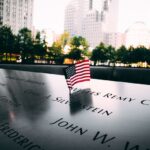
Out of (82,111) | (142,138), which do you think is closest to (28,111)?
(82,111)

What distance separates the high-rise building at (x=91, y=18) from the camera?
149 m

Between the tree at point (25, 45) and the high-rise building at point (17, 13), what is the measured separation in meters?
57.9

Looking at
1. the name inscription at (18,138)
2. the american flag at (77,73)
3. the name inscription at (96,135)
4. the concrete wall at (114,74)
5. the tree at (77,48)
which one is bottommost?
the concrete wall at (114,74)

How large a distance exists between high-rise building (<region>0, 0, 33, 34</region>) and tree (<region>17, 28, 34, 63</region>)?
2279 inches

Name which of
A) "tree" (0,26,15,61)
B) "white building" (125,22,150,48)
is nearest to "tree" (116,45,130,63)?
"tree" (0,26,15,61)

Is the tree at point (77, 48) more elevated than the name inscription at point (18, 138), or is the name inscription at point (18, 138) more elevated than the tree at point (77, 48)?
the tree at point (77, 48)

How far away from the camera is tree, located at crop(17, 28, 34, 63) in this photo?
50.5 meters

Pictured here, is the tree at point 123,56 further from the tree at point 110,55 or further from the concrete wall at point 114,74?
the concrete wall at point 114,74

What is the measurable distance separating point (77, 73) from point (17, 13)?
4415 inches

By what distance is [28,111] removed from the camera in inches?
205

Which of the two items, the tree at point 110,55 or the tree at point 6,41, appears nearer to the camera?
the tree at point 6,41

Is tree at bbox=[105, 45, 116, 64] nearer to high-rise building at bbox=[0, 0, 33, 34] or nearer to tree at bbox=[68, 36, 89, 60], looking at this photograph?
tree at bbox=[68, 36, 89, 60]

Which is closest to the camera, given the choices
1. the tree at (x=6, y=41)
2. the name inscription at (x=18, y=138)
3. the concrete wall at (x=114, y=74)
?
the name inscription at (x=18, y=138)

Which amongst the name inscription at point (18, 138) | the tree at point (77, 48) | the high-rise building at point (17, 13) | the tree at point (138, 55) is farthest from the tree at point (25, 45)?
the high-rise building at point (17, 13)
